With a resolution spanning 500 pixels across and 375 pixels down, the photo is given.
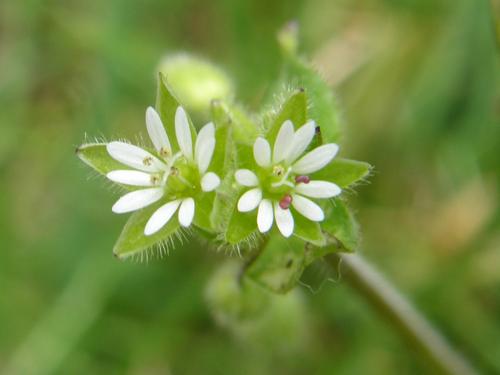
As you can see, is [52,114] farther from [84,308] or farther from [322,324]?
[322,324]

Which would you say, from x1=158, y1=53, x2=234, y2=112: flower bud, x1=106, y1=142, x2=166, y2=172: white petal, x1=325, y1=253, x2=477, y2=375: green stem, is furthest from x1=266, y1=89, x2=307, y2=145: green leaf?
x1=158, y1=53, x2=234, y2=112: flower bud

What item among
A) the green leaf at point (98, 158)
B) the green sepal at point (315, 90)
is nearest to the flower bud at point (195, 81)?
the green sepal at point (315, 90)

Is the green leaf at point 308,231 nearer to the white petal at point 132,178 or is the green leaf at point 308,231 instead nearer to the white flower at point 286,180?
the white flower at point 286,180

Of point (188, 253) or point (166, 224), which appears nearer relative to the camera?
point (166, 224)

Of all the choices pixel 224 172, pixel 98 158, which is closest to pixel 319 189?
pixel 224 172

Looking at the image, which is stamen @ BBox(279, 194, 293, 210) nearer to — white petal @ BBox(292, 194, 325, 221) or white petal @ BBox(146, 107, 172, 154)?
white petal @ BBox(292, 194, 325, 221)

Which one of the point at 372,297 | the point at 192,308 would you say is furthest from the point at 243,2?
the point at 372,297
